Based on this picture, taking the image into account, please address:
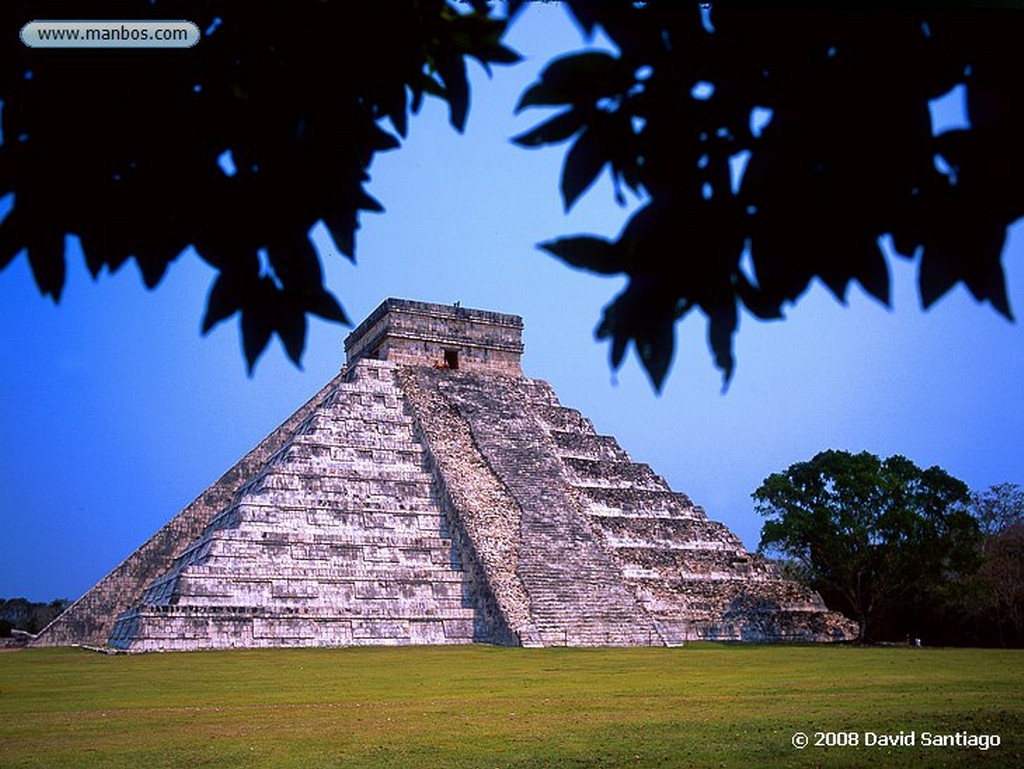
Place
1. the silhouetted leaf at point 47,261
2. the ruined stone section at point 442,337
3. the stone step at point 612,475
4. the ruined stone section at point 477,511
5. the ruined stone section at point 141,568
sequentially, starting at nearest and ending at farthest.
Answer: the silhouetted leaf at point 47,261 → the ruined stone section at point 477,511 → the ruined stone section at point 141,568 → the stone step at point 612,475 → the ruined stone section at point 442,337

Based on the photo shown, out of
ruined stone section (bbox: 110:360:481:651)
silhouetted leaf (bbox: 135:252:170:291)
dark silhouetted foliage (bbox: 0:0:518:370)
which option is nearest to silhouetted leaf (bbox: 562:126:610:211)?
dark silhouetted foliage (bbox: 0:0:518:370)

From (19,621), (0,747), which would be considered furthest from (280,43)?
(19,621)

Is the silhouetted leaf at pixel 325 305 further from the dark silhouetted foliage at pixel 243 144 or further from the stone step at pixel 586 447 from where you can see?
the stone step at pixel 586 447

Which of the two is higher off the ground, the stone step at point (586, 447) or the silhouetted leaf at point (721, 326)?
the stone step at point (586, 447)

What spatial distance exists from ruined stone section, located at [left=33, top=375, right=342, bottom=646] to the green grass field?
296 inches

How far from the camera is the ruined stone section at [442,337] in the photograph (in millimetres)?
21266

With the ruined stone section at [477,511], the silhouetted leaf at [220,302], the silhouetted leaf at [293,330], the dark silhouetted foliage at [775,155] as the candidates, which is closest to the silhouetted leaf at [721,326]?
the dark silhouetted foliage at [775,155]

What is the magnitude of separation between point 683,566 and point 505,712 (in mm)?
11863

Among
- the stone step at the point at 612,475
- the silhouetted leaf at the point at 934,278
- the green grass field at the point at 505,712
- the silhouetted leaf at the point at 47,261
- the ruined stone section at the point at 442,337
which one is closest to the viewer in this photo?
the silhouetted leaf at the point at 934,278

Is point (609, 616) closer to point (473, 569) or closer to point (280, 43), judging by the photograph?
point (473, 569)

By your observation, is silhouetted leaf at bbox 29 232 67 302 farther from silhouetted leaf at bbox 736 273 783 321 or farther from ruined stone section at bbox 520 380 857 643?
ruined stone section at bbox 520 380 857 643

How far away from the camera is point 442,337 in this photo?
2166 cm

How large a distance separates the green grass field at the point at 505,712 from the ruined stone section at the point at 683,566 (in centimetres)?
554

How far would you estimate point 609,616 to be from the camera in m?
14.9
